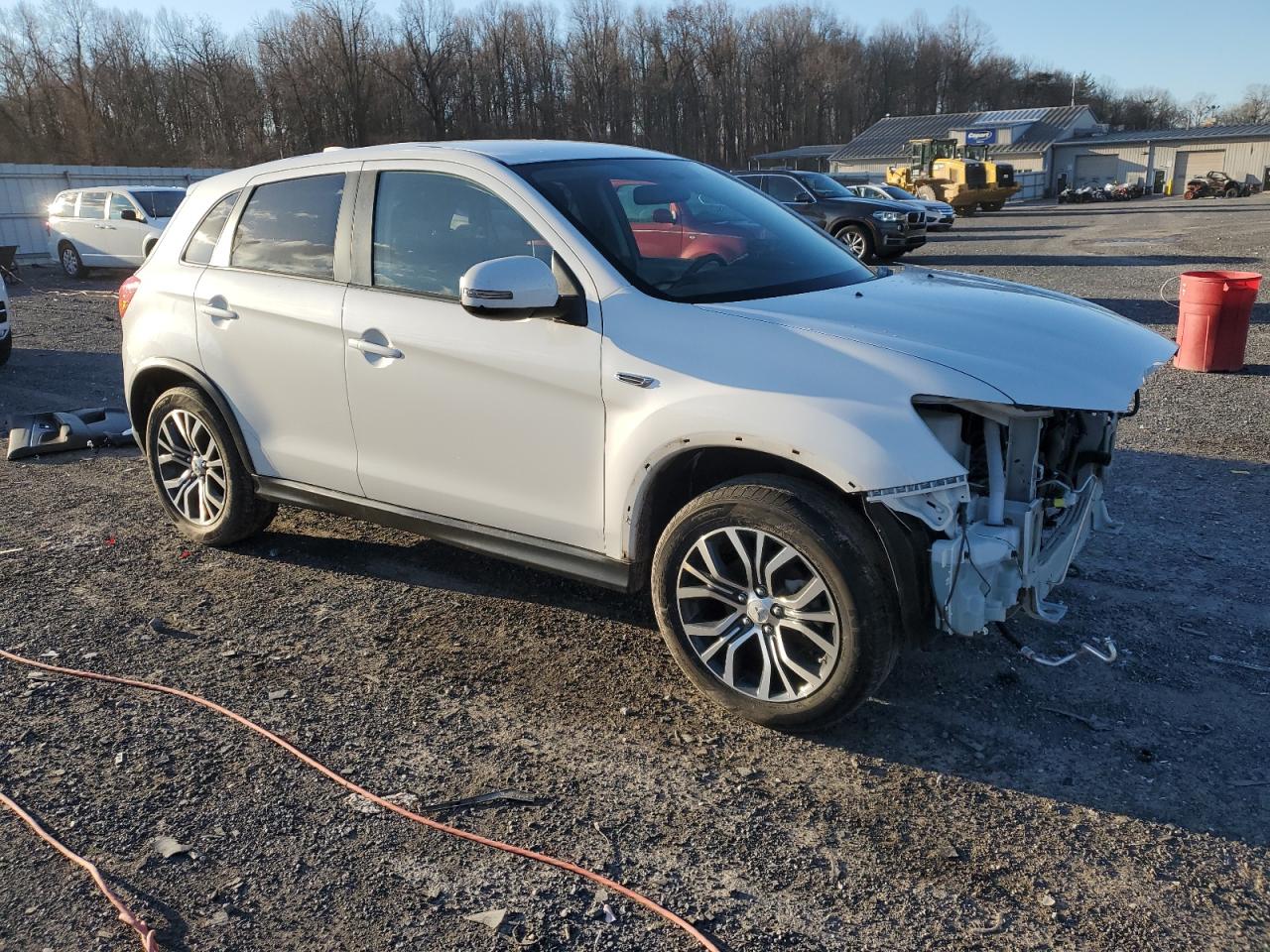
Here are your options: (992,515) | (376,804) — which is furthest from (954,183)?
(376,804)

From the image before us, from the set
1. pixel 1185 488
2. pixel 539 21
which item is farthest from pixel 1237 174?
pixel 1185 488

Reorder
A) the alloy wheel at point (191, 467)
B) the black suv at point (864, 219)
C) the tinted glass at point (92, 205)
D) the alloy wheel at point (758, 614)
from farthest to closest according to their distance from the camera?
the tinted glass at point (92, 205) < the black suv at point (864, 219) < the alloy wheel at point (191, 467) < the alloy wheel at point (758, 614)

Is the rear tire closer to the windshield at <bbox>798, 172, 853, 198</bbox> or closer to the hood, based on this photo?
the windshield at <bbox>798, 172, 853, 198</bbox>

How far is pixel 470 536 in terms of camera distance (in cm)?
421

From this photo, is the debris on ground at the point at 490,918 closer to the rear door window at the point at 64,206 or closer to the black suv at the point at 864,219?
the black suv at the point at 864,219

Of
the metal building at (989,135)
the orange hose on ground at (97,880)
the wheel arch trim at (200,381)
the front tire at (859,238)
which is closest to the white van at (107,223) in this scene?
the front tire at (859,238)

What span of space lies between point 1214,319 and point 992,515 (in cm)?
704

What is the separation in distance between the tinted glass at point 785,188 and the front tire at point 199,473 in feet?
56.2

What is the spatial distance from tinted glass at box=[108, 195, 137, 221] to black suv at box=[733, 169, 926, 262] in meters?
12.4

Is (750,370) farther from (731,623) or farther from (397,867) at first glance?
(397,867)

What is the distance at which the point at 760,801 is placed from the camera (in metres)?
3.20

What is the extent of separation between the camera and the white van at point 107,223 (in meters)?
20.4

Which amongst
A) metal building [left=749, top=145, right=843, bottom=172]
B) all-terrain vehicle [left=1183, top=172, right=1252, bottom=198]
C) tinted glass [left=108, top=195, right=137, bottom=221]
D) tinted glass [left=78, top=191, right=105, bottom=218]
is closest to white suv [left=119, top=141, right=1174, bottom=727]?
tinted glass [left=108, top=195, right=137, bottom=221]

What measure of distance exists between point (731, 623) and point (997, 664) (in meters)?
1.19
